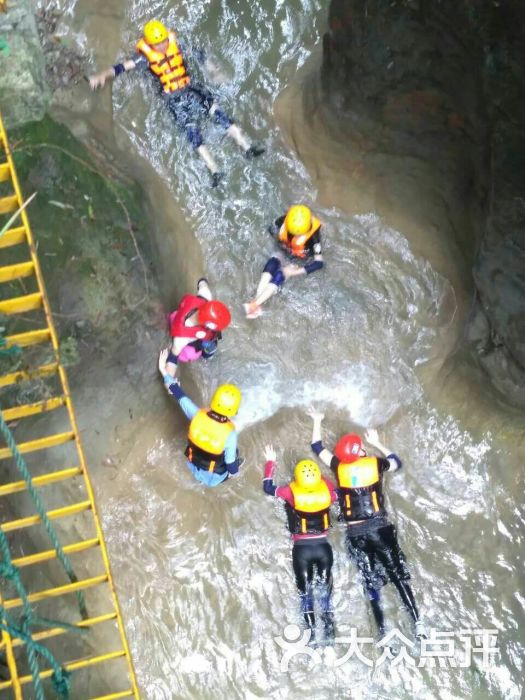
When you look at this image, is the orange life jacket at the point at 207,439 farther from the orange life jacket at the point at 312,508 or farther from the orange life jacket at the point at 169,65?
the orange life jacket at the point at 169,65

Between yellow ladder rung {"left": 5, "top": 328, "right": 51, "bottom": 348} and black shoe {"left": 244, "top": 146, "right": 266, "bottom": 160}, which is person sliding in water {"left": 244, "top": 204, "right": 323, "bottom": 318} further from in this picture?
yellow ladder rung {"left": 5, "top": 328, "right": 51, "bottom": 348}

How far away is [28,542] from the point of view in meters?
4.54

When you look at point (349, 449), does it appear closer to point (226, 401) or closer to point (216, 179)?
point (226, 401)

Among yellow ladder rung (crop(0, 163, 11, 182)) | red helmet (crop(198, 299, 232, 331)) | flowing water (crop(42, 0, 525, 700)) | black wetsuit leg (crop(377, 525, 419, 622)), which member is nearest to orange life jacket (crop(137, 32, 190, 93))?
flowing water (crop(42, 0, 525, 700))

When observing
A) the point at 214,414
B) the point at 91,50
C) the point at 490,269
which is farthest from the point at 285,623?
the point at 91,50

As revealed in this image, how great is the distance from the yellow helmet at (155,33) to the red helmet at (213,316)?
2503 mm

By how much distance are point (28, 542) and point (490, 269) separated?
409cm

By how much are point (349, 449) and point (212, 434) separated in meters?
1.24

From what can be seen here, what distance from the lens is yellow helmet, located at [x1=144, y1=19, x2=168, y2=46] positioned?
5.45 m

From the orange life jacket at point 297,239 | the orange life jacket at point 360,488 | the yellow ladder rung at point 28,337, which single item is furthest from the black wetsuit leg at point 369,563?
the yellow ladder rung at point 28,337

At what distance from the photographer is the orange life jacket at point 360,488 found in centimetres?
528

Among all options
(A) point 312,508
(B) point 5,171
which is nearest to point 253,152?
(B) point 5,171

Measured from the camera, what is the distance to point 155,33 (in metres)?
5.46

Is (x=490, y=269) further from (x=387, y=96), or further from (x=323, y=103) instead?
(x=323, y=103)
